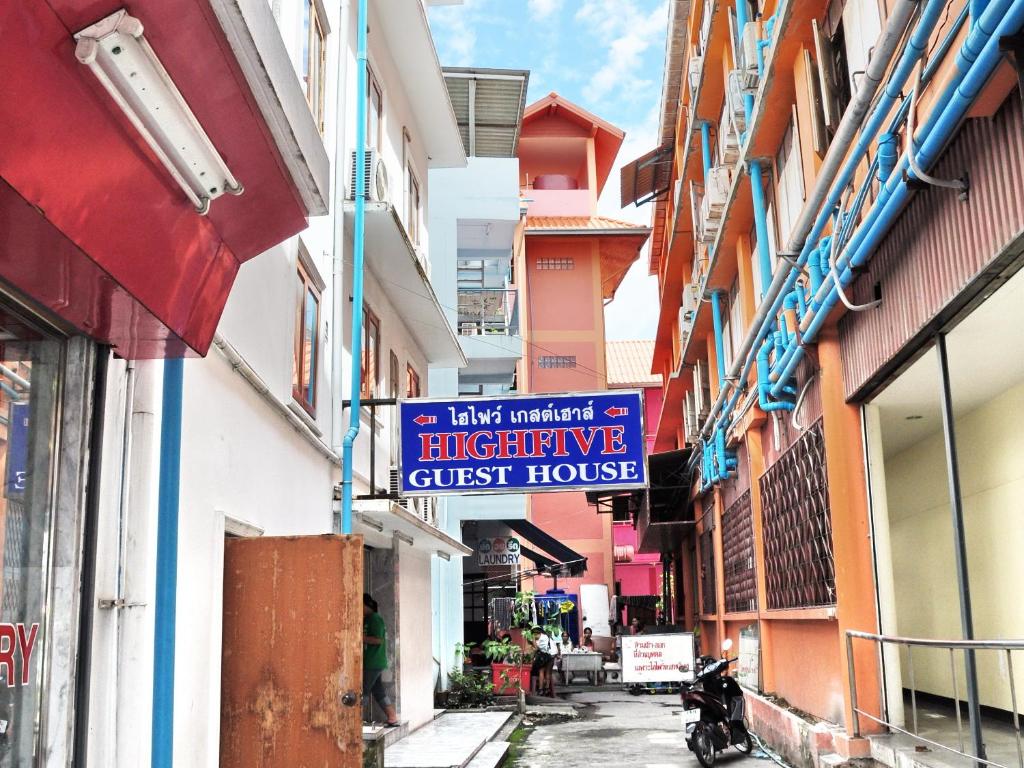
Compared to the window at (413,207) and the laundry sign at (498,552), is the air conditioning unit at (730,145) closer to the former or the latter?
the window at (413,207)

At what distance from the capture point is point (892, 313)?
24.6 feet

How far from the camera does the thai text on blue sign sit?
9.44 meters

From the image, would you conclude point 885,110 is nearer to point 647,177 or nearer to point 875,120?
point 875,120

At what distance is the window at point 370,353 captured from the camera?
12.1m

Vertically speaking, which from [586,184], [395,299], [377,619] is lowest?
[377,619]

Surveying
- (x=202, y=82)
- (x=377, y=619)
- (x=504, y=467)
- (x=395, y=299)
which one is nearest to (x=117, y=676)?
(x=202, y=82)

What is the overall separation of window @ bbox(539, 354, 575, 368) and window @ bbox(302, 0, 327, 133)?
26412mm

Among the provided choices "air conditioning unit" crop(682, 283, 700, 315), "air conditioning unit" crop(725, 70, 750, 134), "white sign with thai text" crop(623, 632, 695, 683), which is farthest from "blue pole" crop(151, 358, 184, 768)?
"white sign with thai text" crop(623, 632, 695, 683)

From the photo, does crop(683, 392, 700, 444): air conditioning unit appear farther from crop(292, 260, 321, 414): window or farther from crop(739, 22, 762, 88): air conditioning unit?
crop(292, 260, 321, 414): window

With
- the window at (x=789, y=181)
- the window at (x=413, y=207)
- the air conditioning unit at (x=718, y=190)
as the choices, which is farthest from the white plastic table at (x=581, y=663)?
the window at (x=789, y=181)

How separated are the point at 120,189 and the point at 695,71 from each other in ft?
44.2

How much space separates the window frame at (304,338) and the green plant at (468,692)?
9.72 metres

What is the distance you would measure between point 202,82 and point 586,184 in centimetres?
3364

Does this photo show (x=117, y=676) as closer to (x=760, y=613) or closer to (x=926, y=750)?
(x=926, y=750)
